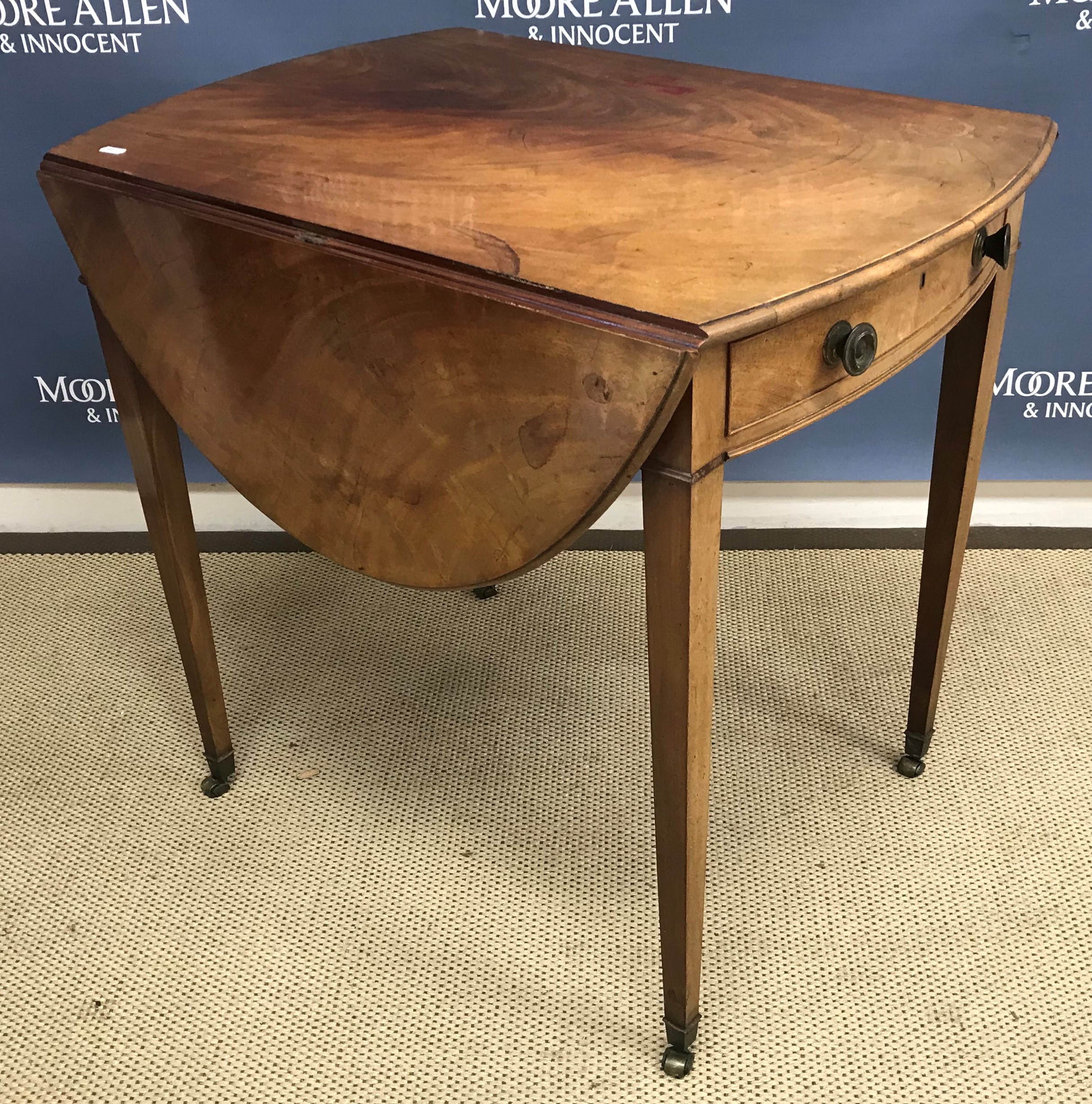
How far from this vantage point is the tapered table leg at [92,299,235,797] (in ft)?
4.34

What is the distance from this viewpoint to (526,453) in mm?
948

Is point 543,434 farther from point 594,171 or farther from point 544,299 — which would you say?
point 594,171

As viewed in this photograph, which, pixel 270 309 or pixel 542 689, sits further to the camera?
pixel 542 689

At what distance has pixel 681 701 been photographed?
1015 mm

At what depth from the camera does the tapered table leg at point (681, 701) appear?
0.93 metres

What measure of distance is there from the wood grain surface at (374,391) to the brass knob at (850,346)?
0.55ft

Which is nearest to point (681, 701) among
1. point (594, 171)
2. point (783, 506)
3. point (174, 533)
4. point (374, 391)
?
point (374, 391)

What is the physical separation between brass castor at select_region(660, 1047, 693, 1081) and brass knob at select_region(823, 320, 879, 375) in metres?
0.69

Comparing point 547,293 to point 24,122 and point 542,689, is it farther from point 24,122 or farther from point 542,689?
point 24,122

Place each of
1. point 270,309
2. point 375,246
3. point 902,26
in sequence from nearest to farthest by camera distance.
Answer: point 375,246 → point 270,309 → point 902,26

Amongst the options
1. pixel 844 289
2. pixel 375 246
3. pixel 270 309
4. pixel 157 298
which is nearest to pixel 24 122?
pixel 157 298

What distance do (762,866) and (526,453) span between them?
710 mm

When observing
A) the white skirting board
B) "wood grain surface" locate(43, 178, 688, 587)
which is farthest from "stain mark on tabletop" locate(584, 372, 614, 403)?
the white skirting board

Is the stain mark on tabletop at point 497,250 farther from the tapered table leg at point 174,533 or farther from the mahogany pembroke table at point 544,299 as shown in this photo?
the tapered table leg at point 174,533
